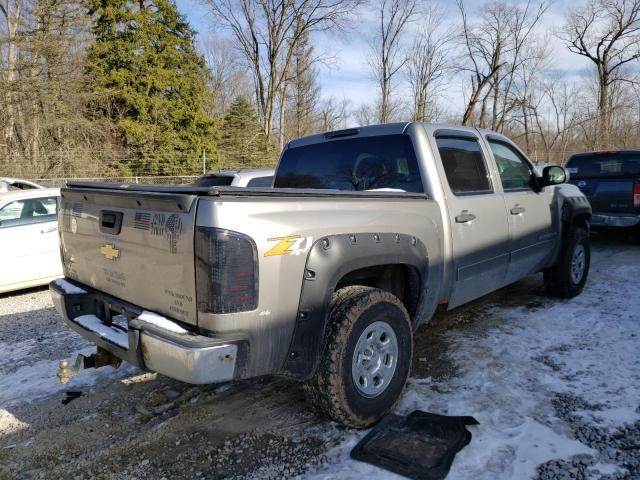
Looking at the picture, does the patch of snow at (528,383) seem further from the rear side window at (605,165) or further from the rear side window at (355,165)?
the rear side window at (605,165)

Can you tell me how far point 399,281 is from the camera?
11.2 ft

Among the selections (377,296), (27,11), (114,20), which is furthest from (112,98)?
(377,296)

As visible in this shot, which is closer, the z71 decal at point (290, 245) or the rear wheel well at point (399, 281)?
the z71 decal at point (290, 245)

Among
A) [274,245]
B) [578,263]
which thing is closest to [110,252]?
[274,245]

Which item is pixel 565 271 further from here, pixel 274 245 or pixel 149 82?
pixel 149 82

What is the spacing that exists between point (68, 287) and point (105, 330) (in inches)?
22.3

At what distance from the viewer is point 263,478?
2516 millimetres

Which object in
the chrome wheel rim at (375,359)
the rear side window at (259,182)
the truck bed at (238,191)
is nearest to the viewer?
the truck bed at (238,191)

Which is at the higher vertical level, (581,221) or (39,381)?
(581,221)

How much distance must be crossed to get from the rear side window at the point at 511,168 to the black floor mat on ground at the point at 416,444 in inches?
92.3

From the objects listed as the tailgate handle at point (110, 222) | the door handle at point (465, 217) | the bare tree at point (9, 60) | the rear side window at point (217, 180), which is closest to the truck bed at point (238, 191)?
the tailgate handle at point (110, 222)

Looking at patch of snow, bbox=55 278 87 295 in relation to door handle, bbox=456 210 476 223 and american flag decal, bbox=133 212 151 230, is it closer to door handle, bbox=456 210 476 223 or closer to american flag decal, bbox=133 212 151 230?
american flag decal, bbox=133 212 151 230

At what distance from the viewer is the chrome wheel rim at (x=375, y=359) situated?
9.34 feet

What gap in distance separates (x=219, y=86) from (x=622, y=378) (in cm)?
3719
